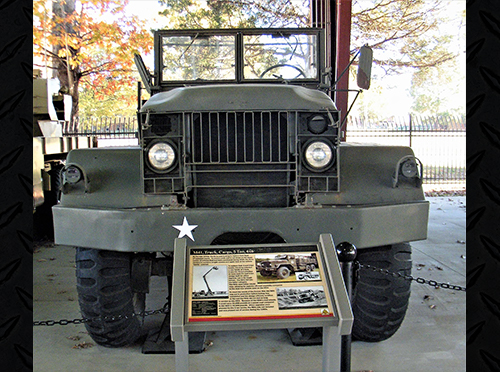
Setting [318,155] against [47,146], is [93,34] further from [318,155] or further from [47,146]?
[318,155]

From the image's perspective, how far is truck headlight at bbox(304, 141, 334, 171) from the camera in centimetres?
332

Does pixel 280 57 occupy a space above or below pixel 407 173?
above

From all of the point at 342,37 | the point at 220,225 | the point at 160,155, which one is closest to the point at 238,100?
the point at 160,155

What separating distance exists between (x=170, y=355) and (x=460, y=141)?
1856 centimetres

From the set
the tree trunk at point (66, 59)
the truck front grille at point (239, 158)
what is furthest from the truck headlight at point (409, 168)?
the tree trunk at point (66, 59)

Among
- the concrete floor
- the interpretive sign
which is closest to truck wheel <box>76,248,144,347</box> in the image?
the concrete floor

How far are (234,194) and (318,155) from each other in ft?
2.07

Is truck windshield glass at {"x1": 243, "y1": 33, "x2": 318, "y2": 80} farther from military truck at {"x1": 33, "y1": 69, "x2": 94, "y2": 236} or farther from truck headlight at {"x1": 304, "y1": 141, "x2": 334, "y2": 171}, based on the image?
military truck at {"x1": 33, "y1": 69, "x2": 94, "y2": 236}

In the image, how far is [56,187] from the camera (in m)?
8.02

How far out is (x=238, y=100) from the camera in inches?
132

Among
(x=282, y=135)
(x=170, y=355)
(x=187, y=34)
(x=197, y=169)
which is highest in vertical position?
(x=187, y=34)

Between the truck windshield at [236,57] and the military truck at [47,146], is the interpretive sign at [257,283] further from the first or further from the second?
the military truck at [47,146]
